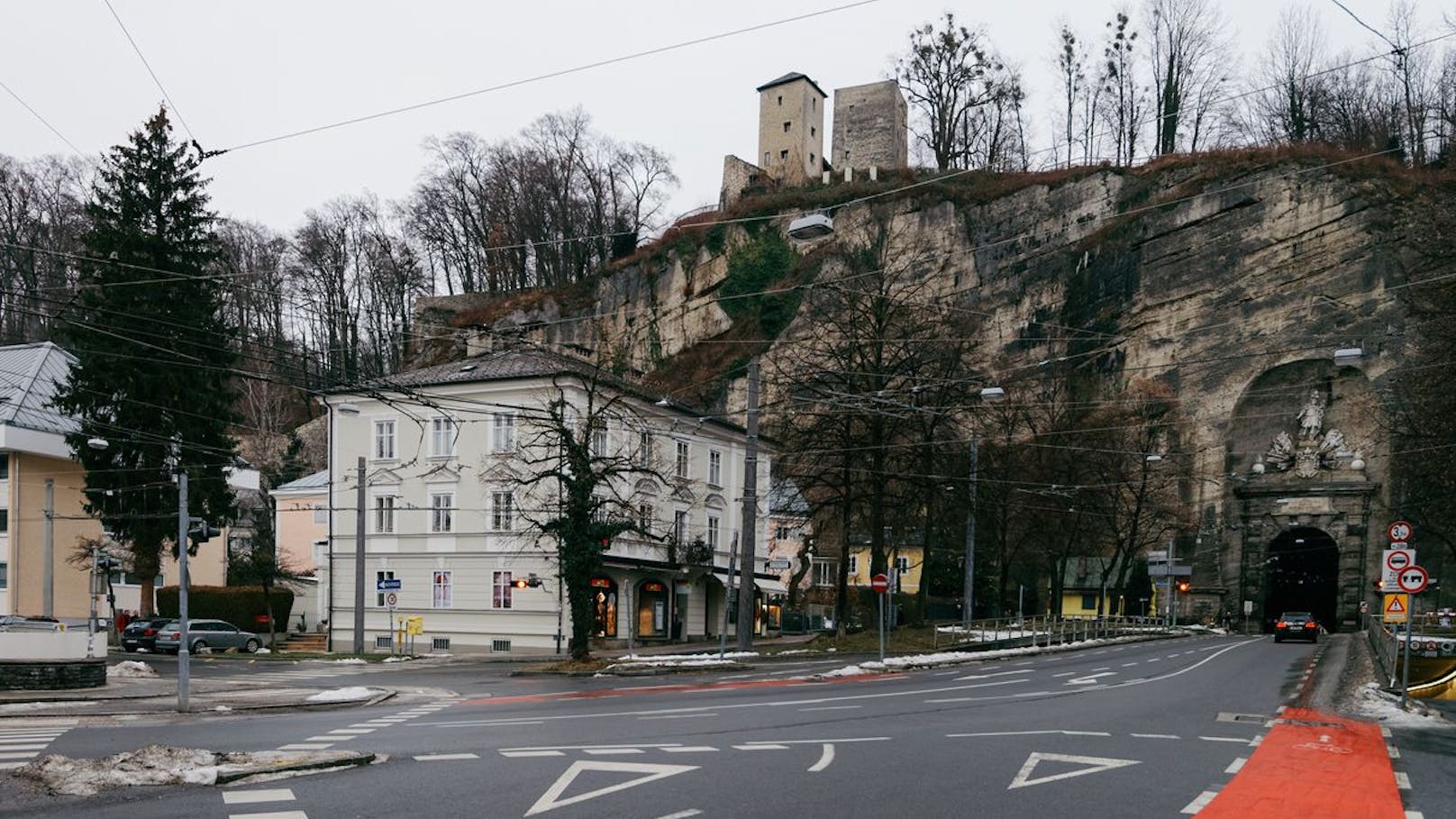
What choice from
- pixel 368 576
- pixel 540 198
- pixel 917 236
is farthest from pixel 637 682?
pixel 540 198

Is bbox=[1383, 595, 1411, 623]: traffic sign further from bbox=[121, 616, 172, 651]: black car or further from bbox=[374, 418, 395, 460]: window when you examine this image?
bbox=[121, 616, 172, 651]: black car

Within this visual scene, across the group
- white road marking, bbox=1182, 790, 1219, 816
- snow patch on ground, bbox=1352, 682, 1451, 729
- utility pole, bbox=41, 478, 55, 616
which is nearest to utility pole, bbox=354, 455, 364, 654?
utility pole, bbox=41, 478, 55, 616

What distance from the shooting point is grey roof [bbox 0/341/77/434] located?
49375 mm

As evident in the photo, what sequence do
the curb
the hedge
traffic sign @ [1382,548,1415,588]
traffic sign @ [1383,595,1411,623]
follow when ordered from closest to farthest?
the curb → traffic sign @ [1382,548,1415,588] → traffic sign @ [1383,595,1411,623] → the hedge

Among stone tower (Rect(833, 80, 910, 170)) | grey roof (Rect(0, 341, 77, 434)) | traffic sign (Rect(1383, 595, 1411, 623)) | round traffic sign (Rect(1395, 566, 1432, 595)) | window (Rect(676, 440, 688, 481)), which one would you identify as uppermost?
stone tower (Rect(833, 80, 910, 170))

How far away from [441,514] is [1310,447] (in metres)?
50.2

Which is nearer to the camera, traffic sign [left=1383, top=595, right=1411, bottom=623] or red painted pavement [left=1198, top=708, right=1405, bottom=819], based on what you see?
red painted pavement [left=1198, top=708, right=1405, bottom=819]

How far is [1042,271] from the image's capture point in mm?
77062

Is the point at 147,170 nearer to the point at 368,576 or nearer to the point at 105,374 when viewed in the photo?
the point at 105,374

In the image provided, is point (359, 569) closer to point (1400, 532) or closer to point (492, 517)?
point (492, 517)

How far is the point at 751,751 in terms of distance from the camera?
13.0 m

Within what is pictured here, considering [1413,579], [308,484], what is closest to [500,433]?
[308,484]

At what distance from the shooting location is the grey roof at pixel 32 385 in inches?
1944

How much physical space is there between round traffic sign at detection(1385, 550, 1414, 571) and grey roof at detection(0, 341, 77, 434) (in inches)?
1881
